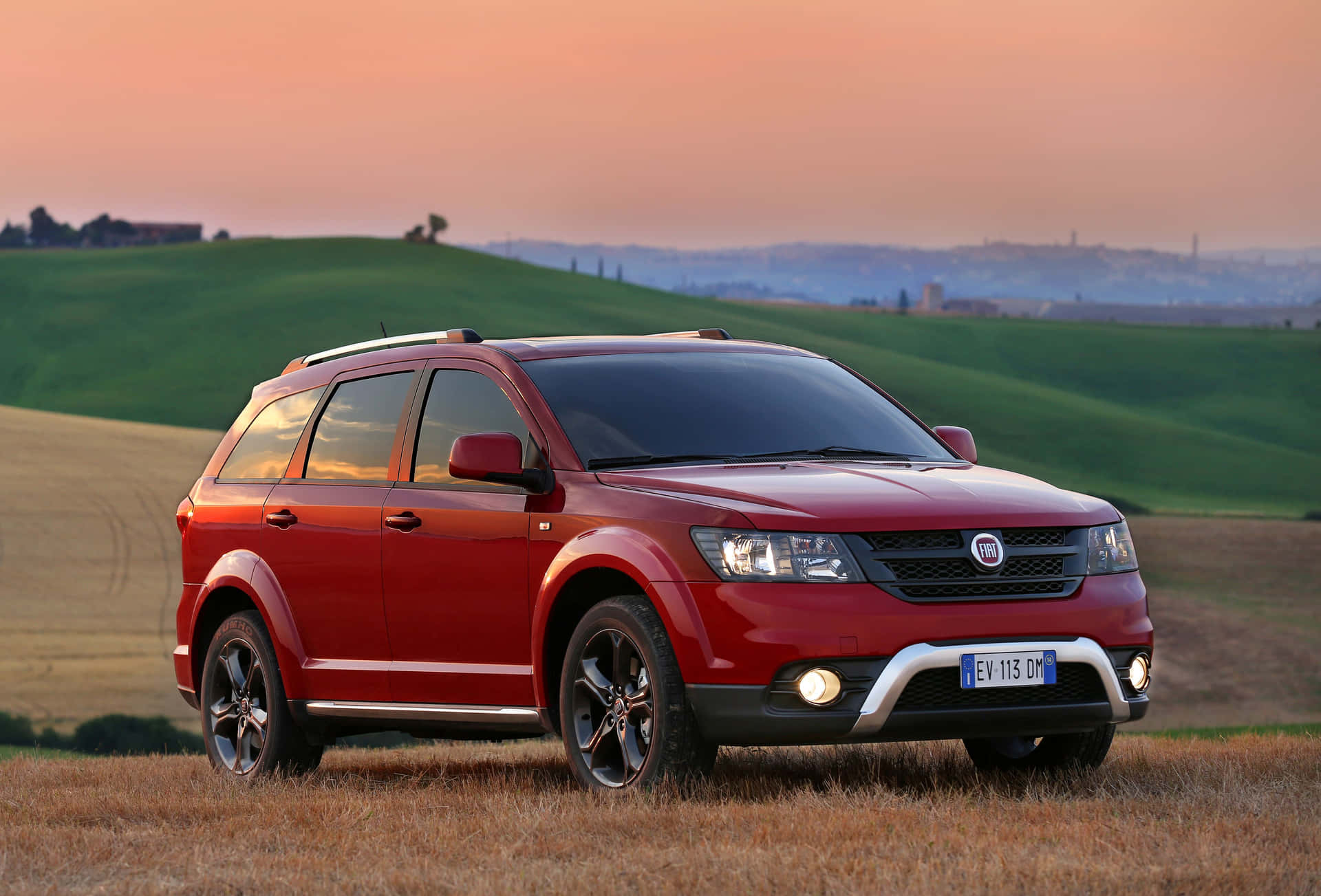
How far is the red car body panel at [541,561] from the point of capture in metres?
6.88

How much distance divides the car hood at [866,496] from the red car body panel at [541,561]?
10 mm

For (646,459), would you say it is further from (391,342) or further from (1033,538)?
(391,342)

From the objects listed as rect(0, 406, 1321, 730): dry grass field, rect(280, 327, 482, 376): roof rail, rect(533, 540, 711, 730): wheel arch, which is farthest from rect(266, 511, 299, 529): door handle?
rect(0, 406, 1321, 730): dry grass field

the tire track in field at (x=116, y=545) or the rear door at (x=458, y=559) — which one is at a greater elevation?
the rear door at (x=458, y=559)

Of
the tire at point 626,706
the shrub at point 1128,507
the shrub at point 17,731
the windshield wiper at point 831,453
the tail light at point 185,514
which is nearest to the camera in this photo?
the tire at point 626,706

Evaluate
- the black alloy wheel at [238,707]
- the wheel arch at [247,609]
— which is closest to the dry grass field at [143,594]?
the wheel arch at [247,609]

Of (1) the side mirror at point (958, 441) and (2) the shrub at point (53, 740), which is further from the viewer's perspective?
(2) the shrub at point (53, 740)

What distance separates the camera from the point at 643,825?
6492mm

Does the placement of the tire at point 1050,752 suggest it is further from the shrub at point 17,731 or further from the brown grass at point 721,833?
the shrub at point 17,731

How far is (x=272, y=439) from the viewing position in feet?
32.2

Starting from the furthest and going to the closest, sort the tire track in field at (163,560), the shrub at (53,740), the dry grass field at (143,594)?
1. the tire track in field at (163,560)
2. the dry grass field at (143,594)
3. the shrub at (53,740)

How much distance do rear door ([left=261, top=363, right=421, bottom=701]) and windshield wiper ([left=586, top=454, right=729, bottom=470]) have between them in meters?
1.29

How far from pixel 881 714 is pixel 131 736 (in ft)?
122

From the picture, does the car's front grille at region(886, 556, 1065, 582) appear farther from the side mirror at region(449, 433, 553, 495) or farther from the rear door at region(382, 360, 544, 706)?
the rear door at region(382, 360, 544, 706)
